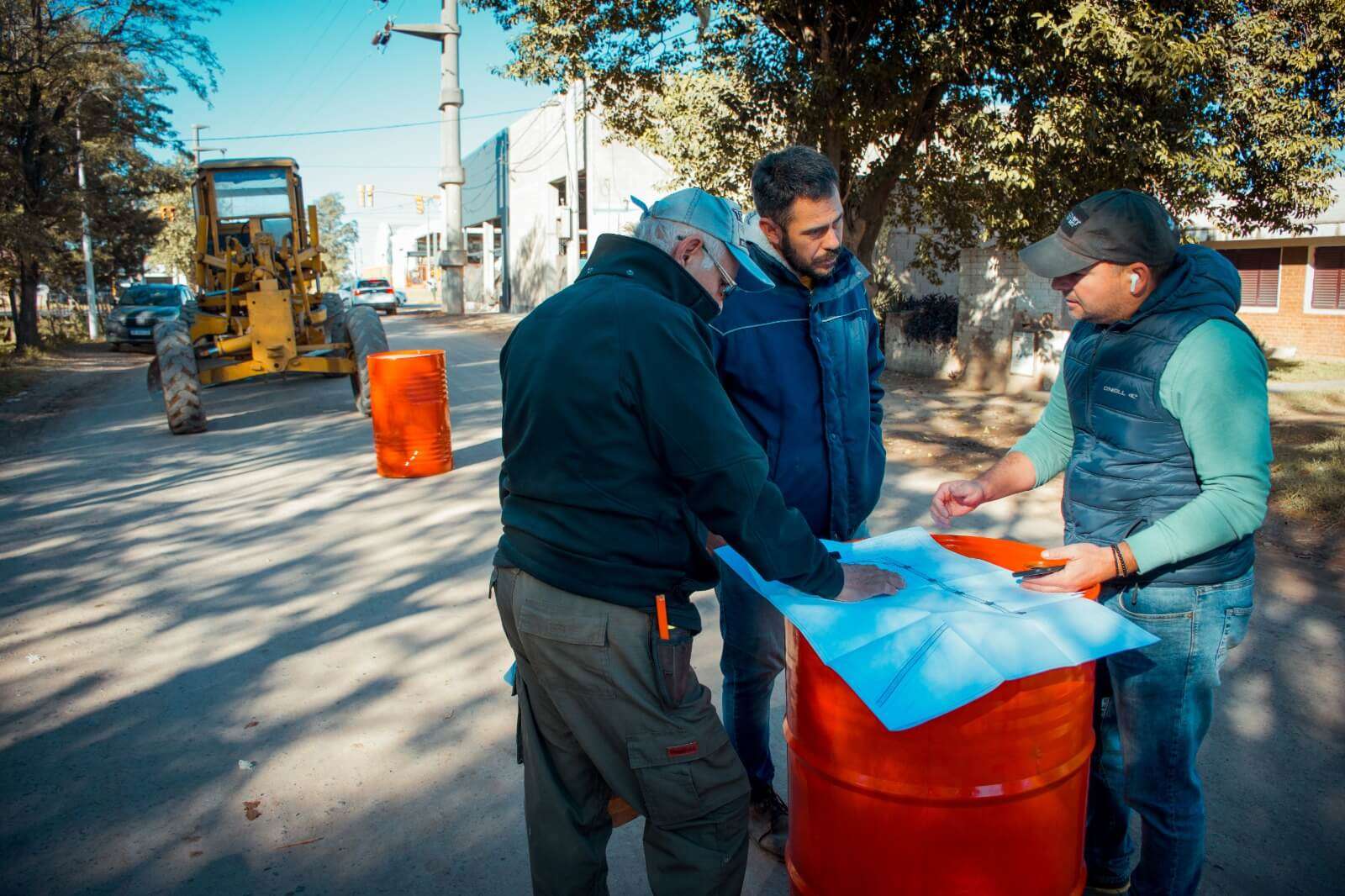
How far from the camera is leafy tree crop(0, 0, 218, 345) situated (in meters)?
19.3

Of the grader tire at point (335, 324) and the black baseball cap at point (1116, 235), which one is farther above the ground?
the black baseball cap at point (1116, 235)

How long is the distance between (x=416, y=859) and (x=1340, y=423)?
10.5 metres

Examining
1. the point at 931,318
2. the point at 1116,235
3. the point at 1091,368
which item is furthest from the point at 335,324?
the point at 1116,235

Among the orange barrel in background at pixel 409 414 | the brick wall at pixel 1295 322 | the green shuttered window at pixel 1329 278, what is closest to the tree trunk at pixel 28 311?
the orange barrel in background at pixel 409 414

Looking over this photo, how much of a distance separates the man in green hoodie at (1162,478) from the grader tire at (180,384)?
10.6 m

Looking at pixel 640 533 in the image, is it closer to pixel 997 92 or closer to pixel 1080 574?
pixel 1080 574

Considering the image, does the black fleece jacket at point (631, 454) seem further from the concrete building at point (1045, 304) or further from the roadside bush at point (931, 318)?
the roadside bush at point (931, 318)

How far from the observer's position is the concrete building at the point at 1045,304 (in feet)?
42.3

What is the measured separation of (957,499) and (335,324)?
12.4m

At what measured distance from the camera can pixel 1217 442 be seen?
206 cm

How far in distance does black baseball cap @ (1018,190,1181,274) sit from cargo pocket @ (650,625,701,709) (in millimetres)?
1124

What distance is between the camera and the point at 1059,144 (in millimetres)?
8438

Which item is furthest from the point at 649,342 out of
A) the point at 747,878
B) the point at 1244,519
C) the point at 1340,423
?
the point at 1340,423

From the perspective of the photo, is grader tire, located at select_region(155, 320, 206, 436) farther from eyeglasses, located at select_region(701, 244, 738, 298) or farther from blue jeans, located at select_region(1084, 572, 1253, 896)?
blue jeans, located at select_region(1084, 572, 1253, 896)
